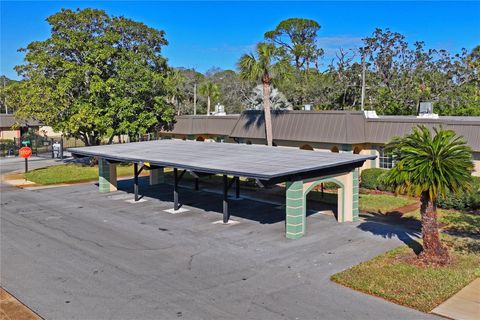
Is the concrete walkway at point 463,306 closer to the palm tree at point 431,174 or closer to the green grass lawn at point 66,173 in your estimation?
the palm tree at point 431,174

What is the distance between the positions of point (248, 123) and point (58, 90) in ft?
47.6

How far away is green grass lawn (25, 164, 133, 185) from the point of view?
32469 mm

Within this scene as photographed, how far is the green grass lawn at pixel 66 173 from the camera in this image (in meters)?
32.5

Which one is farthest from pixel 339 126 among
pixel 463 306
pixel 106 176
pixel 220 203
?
pixel 463 306

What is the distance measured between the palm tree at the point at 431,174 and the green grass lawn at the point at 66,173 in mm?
24009

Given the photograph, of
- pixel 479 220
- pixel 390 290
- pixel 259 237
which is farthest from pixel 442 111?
pixel 390 290

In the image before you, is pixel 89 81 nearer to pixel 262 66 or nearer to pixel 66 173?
pixel 66 173

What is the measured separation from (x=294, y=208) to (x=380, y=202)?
8.46m

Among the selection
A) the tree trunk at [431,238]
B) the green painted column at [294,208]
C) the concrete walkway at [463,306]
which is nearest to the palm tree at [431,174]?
the tree trunk at [431,238]

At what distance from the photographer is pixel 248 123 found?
35.1m

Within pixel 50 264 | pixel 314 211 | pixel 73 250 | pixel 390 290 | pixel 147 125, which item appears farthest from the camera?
pixel 147 125

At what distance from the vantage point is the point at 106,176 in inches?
1080

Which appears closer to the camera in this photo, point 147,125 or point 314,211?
point 314,211

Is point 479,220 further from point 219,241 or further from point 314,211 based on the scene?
point 219,241
